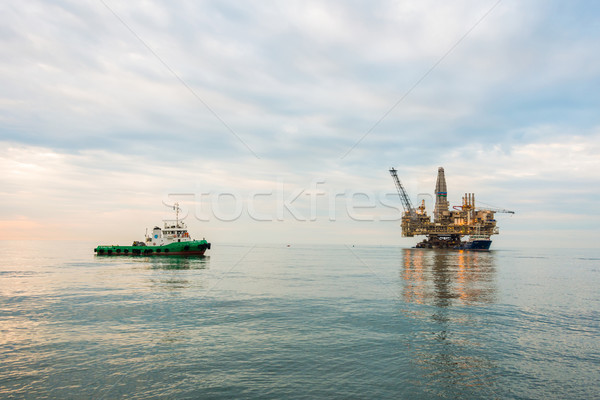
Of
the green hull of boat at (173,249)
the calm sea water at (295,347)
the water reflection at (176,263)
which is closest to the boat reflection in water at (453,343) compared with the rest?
the calm sea water at (295,347)

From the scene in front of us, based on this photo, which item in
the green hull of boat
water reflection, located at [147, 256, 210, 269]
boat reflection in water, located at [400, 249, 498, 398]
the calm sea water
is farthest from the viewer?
the green hull of boat

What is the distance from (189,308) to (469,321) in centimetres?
2638

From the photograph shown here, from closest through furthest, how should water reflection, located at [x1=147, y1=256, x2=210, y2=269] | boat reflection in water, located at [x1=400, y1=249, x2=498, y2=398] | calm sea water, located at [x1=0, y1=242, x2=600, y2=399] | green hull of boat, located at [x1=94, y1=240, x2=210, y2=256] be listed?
calm sea water, located at [x1=0, y1=242, x2=600, y2=399]
boat reflection in water, located at [x1=400, y1=249, x2=498, y2=398]
water reflection, located at [x1=147, y1=256, x2=210, y2=269]
green hull of boat, located at [x1=94, y1=240, x2=210, y2=256]

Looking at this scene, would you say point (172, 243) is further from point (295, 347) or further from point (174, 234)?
→ point (295, 347)

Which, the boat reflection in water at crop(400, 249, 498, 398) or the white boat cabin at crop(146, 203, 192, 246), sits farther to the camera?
the white boat cabin at crop(146, 203, 192, 246)

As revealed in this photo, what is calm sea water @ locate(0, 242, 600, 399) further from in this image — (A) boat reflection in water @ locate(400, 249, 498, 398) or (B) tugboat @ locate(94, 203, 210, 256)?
(B) tugboat @ locate(94, 203, 210, 256)

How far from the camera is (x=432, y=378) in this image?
17844mm

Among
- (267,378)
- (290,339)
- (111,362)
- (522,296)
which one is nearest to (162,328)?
(111,362)

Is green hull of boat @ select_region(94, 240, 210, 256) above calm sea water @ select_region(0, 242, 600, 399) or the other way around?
above

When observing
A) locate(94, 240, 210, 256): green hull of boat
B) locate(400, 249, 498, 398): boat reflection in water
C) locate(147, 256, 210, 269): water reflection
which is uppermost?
locate(94, 240, 210, 256): green hull of boat

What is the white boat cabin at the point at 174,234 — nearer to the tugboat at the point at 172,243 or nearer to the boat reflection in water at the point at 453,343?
the tugboat at the point at 172,243

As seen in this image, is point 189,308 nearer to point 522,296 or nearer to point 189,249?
point 522,296

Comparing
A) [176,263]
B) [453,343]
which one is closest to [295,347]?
[453,343]

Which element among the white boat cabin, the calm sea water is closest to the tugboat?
the white boat cabin
